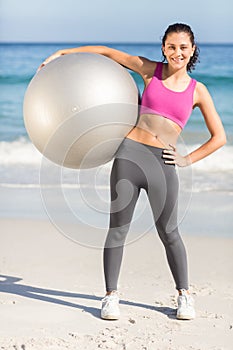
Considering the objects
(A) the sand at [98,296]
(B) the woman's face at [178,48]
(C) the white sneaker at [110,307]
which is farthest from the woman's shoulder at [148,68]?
(A) the sand at [98,296]

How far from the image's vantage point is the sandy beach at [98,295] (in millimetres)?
4023

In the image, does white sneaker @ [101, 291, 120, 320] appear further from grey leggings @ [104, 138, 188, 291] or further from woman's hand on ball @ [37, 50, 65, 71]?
woman's hand on ball @ [37, 50, 65, 71]

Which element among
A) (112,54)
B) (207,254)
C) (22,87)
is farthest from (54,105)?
(22,87)

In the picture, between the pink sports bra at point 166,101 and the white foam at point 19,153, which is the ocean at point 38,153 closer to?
the white foam at point 19,153

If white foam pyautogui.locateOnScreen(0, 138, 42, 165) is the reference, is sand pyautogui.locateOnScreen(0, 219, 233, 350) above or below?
above

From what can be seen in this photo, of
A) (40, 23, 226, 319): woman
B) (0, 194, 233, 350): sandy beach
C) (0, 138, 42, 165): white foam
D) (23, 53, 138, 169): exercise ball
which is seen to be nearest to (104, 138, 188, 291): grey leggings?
(40, 23, 226, 319): woman

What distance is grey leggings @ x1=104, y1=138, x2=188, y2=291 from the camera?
4.17 metres

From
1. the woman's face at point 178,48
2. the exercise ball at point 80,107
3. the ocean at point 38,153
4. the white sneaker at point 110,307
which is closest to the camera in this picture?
the exercise ball at point 80,107

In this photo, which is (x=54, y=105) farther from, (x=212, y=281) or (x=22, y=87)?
(x=22, y=87)

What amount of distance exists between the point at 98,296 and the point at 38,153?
6.41m

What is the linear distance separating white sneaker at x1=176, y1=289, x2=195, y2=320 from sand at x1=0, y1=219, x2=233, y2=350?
0.04 metres

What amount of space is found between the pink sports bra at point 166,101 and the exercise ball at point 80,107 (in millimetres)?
72

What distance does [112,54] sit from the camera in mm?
4281

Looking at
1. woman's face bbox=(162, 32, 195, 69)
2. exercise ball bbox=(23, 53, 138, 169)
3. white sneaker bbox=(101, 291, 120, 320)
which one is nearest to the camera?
exercise ball bbox=(23, 53, 138, 169)
